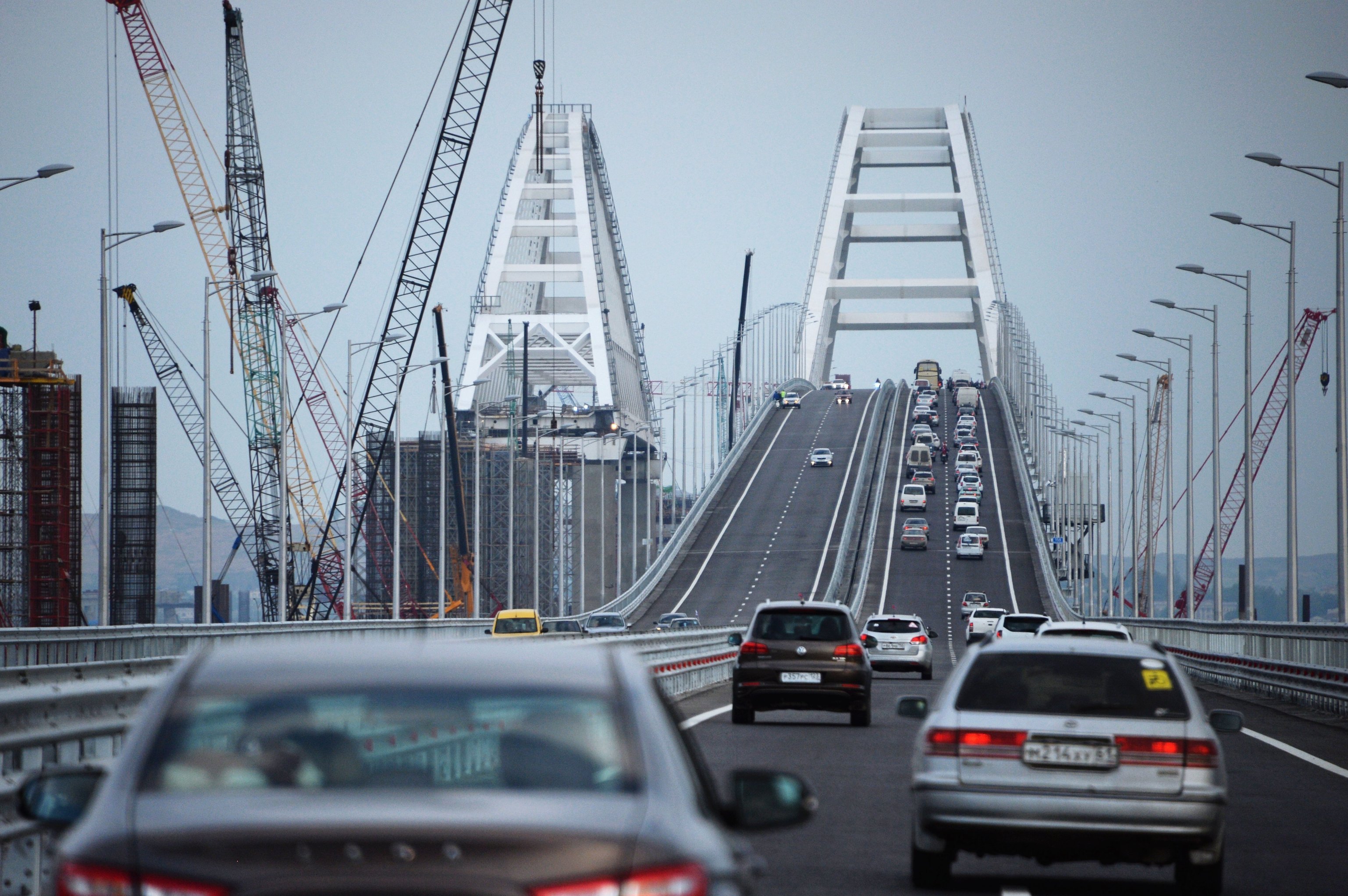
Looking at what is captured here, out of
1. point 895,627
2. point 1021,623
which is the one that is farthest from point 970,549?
point 895,627

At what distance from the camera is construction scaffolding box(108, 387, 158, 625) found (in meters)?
90.4

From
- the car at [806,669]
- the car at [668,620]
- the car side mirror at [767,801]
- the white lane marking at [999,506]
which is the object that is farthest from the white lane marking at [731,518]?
the car side mirror at [767,801]

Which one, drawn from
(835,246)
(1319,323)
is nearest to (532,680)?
(1319,323)

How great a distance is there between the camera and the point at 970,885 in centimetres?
1141

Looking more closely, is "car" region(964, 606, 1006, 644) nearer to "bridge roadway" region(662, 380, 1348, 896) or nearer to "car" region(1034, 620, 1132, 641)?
"bridge roadway" region(662, 380, 1348, 896)

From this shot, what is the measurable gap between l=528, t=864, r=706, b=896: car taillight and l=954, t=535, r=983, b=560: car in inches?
3541

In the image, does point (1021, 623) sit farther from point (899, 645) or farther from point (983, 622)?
point (983, 622)

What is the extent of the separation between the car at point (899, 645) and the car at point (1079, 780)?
2792 centimetres

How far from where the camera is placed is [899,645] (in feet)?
129

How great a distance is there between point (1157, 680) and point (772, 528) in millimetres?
91412

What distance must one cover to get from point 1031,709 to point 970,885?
1114 mm

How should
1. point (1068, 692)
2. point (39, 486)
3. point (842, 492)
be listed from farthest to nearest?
point (842, 492)
point (39, 486)
point (1068, 692)

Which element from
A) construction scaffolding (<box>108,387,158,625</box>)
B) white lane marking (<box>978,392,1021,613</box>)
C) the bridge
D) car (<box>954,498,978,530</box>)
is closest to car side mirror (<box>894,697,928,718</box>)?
the bridge

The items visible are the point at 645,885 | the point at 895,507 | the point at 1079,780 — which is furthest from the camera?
the point at 895,507
